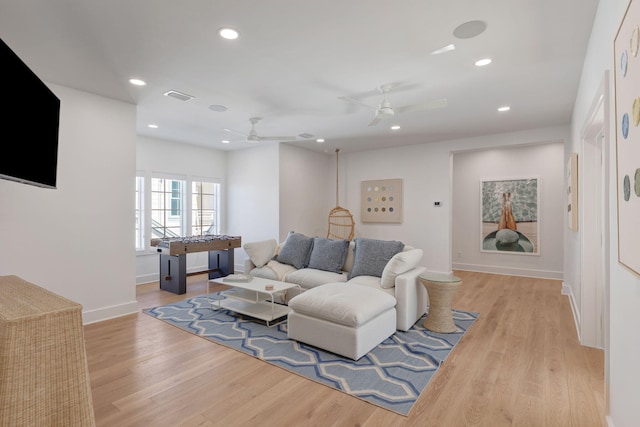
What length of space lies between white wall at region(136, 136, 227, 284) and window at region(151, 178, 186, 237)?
221mm

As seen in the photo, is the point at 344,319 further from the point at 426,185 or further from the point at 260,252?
the point at 426,185

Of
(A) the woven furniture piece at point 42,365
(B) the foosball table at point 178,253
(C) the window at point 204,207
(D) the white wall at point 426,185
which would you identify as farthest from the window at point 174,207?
(A) the woven furniture piece at point 42,365

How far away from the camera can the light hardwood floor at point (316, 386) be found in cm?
197

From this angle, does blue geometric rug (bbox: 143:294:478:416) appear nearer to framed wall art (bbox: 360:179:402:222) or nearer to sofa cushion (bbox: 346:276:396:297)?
sofa cushion (bbox: 346:276:396:297)

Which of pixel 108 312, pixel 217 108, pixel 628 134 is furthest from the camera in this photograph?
pixel 217 108

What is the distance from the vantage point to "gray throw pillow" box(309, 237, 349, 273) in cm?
423

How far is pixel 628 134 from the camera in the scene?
131cm

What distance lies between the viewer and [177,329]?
3439 millimetres

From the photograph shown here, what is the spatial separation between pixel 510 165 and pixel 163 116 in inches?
247

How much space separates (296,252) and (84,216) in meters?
2.58

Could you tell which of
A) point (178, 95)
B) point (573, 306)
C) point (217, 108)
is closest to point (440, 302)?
point (573, 306)

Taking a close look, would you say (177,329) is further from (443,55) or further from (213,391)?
Result: (443,55)

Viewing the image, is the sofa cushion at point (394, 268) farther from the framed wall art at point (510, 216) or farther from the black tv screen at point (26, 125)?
the framed wall art at point (510, 216)

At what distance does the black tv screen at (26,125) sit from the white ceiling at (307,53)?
2.10ft
